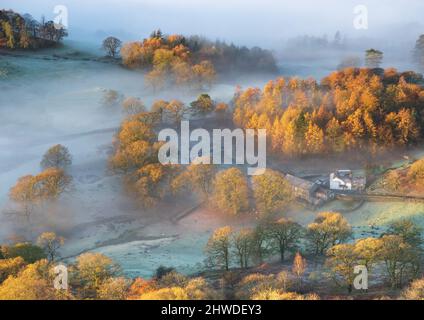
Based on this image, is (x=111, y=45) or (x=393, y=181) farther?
(x=111, y=45)

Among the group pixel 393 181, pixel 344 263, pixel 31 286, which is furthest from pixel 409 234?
pixel 31 286

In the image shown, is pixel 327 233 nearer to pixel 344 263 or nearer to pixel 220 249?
pixel 344 263

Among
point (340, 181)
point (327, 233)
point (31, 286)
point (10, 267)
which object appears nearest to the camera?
point (31, 286)

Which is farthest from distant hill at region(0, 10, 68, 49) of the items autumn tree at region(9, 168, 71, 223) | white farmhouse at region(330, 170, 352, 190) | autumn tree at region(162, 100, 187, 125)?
white farmhouse at region(330, 170, 352, 190)

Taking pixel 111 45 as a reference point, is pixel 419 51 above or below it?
below

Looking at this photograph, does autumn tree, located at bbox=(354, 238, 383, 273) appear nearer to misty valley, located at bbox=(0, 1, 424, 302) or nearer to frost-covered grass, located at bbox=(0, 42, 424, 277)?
misty valley, located at bbox=(0, 1, 424, 302)

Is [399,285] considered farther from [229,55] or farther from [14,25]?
[14,25]
